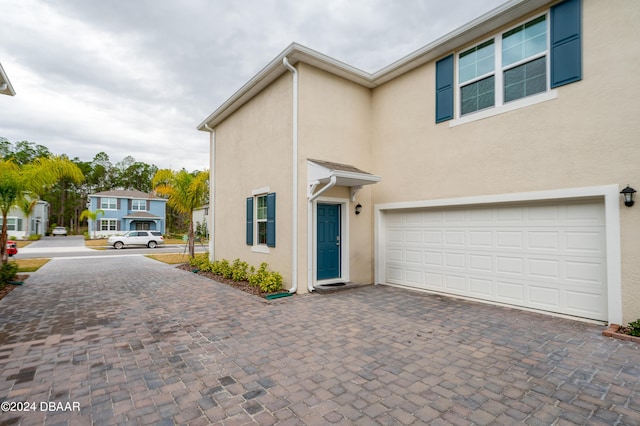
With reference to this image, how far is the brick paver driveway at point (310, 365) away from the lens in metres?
2.47

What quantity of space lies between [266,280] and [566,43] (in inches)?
298

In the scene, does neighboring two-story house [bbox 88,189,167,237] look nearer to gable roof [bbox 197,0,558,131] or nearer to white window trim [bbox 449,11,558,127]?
gable roof [bbox 197,0,558,131]

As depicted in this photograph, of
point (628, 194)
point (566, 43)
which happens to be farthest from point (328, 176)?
point (628, 194)

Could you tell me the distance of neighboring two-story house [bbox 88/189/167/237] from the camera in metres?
33.5

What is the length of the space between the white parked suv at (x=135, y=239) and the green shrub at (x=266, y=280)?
66.2 ft

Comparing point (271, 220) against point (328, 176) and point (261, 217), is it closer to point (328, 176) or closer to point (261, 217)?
point (261, 217)

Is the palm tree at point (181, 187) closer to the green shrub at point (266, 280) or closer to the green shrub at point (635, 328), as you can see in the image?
the green shrub at point (266, 280)

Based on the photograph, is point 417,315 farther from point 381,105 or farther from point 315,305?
point 381,105

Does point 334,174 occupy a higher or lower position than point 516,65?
lower

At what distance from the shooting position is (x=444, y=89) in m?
6.71

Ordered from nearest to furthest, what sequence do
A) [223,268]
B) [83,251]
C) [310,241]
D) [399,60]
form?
1. [310,241]
2. [399,60]
3. [223,268]
4. [83,251]

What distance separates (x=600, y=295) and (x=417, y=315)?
291cm

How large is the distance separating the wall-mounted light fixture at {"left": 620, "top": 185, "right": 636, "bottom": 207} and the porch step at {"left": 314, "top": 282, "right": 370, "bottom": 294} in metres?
5.28

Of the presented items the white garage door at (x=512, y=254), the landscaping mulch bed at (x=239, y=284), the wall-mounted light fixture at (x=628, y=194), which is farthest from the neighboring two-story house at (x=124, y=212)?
the wall-mounted light fixture at (x=628, y=194)
